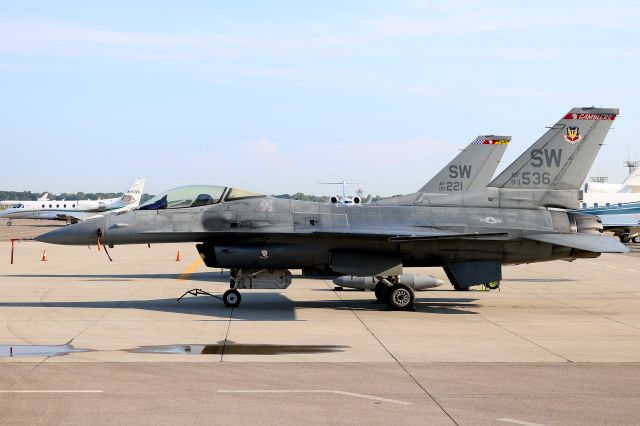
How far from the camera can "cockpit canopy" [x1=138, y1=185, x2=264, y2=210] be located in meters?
16.9

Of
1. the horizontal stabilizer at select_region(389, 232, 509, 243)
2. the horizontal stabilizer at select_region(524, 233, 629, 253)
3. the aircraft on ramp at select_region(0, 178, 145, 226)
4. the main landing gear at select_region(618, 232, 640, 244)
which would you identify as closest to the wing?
the horizontal stabilizer at select_region(389, 232, 509, 243)

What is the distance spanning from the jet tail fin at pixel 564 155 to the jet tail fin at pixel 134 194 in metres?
74.3

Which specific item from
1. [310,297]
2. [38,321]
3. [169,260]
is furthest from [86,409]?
[169,260]

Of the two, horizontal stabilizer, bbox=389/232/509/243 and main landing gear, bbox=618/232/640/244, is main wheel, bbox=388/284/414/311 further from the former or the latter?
main landing gear, bbox=618/232/640/244

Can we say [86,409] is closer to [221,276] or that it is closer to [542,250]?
[542,250]

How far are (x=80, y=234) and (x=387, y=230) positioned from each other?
20.9 feet

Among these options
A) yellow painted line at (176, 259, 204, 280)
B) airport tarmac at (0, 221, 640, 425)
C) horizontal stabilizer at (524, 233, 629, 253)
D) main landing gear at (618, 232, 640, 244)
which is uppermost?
horizontal stabilizer at (524, 233, 629, 253)

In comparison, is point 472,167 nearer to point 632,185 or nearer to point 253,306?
point 253,306

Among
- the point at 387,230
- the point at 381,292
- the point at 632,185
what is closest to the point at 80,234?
the point at 387,230

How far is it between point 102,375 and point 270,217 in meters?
7.70

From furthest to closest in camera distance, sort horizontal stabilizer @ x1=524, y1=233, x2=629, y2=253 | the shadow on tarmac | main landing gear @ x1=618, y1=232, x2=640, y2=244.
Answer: main landing gear @ x1=618, y1=232, x2=640, y2=244 → horizontal stabilizer @ x1=524, y1=233, x2=629, y2=253 → the shadow on tarmac

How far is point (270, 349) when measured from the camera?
11.7 meters

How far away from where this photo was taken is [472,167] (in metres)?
29.6

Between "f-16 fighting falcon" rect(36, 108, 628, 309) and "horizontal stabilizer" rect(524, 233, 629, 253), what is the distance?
2 cm
